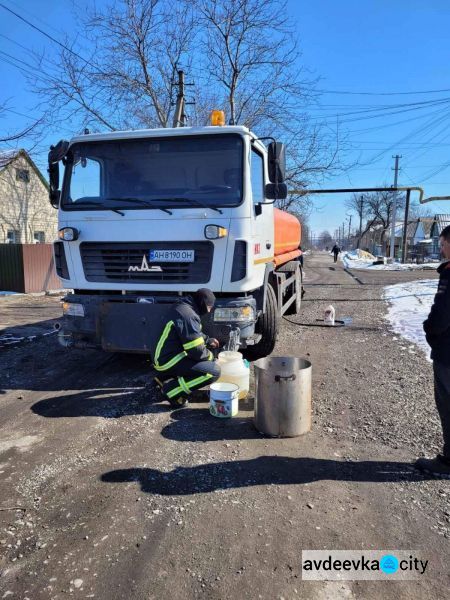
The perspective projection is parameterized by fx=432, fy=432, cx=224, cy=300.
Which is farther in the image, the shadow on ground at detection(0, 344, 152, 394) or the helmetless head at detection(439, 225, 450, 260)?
the shadow on ground at detection(0, 344, 152, 394)

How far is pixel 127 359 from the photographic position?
20.5ft

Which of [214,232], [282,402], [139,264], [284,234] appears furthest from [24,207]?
[282,402]

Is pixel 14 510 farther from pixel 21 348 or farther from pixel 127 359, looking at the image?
pixel 21 348

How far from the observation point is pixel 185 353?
14.2ft

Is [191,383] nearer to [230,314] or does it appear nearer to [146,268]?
[230,314]

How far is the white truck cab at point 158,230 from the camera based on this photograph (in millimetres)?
4570

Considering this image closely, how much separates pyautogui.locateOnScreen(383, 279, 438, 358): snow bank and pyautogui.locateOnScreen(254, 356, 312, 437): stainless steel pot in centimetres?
351

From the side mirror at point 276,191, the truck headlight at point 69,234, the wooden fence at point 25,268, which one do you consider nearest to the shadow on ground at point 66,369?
the truck headlight at point 69,234

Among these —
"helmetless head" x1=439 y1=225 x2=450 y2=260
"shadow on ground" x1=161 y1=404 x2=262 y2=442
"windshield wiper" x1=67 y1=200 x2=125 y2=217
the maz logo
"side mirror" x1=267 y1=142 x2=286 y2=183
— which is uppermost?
"side mirror" x1=267 y1=142 x2=286 y2=183

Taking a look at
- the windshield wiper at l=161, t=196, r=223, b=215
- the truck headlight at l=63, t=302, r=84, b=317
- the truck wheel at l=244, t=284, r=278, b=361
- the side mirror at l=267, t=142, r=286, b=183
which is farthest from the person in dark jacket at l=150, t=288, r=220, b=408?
the side mirror at l=267, t=142, r=286, b=183

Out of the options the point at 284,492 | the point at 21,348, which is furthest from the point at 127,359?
the point at 284,492

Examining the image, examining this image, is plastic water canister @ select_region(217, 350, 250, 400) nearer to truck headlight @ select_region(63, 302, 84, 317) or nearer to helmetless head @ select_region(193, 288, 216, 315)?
helmetless head @ select_region(193, 288, 216, 315)

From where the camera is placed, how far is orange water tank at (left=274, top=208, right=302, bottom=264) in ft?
22.3

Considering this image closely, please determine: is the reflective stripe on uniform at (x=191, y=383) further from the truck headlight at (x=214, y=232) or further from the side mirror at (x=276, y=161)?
the side mirror at (x=276, y=161)
